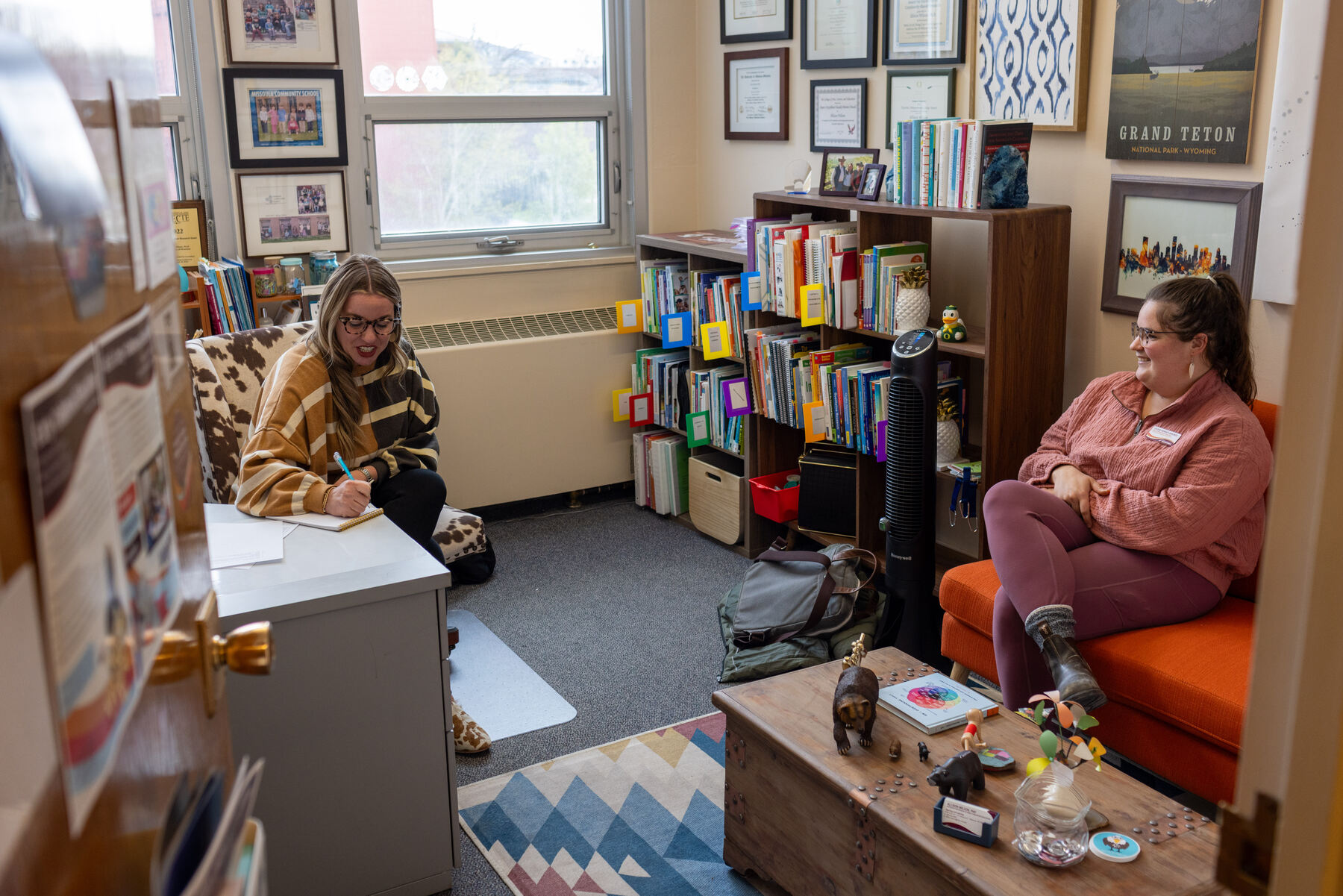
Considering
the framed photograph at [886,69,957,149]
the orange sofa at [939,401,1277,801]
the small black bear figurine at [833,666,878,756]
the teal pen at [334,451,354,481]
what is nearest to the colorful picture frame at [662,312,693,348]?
the framed photograph at [886,69,957,149]

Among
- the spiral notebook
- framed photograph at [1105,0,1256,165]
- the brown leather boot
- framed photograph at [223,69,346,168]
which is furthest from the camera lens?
framed photograph at [223,69,346,168]

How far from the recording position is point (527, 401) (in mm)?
4238

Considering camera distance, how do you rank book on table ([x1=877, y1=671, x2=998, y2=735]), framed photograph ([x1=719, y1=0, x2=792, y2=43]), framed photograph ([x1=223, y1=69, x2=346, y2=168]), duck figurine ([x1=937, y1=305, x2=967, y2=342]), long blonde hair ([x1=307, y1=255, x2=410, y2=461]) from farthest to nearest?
framed photograph ([x1=719, y1=0, x2=792, y2=43]) < framed photograph ([x1=223, y1=69, x2=346, y2=168]) < duck figurine ([x1=937, y1=305, x2=967, y2=342]) < long blonde hair ([x1=307, y1=255, x2=410, y2=461]) < book on table ([x1=877, y1=671, x2=998, y2=735])

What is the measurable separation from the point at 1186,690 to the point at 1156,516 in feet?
1.37

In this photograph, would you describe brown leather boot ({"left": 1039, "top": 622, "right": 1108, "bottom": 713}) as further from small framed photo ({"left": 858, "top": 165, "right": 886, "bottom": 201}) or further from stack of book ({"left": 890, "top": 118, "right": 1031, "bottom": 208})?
small framed photo ({"left": 858, "top": 165, "right": 886, "bottom": 201})

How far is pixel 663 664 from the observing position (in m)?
3.11

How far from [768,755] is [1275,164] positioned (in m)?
1.72

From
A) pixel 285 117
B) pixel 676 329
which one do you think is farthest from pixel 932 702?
pixel 285 117

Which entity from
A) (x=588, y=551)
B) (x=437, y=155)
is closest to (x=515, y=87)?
(x=437, y=155)

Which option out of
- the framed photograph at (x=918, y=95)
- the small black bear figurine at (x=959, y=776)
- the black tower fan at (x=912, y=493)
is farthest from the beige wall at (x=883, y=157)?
the small black bear figurine at (x=959, y=776)

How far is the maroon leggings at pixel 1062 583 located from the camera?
234cm

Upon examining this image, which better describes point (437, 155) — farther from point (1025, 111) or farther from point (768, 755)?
point (768, 755)

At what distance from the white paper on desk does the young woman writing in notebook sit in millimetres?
92

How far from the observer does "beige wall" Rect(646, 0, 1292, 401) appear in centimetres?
261
